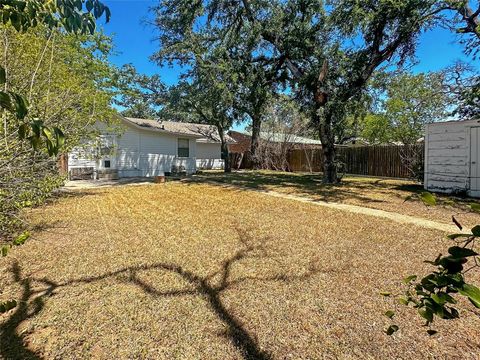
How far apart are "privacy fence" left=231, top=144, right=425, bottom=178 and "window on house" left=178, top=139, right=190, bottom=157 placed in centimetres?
822

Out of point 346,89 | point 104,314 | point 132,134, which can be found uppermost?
point 346,89

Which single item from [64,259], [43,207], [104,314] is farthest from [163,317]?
[43,207]

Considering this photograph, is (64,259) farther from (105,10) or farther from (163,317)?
(105,10)

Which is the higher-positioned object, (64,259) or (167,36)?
(167,36)

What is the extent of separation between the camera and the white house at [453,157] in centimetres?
913

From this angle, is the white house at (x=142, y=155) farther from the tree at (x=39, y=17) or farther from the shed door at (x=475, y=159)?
the shed door at (x=475, y=159)

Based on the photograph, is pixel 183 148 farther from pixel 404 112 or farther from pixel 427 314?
pixel 427 314

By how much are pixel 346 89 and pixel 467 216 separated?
684 cm

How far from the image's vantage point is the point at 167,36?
631 inches

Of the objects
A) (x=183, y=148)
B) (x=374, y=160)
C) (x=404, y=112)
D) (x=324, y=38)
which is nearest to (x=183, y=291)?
(x=324, y=38)

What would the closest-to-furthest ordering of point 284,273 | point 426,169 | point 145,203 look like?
1. point 284,273
2. point 145,203
3. point 426,169

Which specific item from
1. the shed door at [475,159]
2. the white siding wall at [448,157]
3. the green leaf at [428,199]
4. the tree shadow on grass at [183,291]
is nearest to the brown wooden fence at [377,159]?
the white siding wall at [448,157]

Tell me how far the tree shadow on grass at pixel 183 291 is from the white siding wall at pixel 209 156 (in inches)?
899

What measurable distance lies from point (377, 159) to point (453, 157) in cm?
720
